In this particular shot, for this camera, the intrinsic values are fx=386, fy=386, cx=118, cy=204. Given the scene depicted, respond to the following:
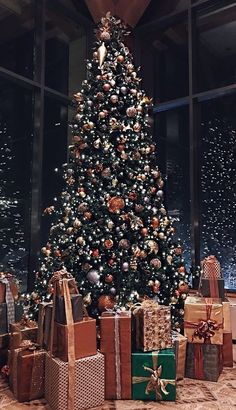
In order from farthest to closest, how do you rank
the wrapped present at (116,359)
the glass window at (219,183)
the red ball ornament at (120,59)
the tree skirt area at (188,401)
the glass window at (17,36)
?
the glass window at (219,183), the glass window at (17,36), the red ball ornament at (120,59), the wrapped present at (116,359), the tree skirt area at (188,401)

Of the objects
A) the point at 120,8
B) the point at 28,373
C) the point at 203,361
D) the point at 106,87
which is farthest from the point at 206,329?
the point at 120,8

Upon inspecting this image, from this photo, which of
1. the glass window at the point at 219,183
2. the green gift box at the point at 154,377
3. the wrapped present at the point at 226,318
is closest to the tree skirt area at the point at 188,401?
the green gift box at the point at 154,377

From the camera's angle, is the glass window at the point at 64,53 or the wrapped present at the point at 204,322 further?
the glass window at the point at 64,53

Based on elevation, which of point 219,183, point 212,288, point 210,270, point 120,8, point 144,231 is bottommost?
point 212,288

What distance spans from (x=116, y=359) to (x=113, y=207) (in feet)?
4.27

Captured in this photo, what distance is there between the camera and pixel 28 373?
2490 millimetres

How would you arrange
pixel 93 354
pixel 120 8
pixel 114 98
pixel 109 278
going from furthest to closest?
1. pixel 120 8
2. pixel 114 98
3. pixel 109 278
4. pixel 93 354

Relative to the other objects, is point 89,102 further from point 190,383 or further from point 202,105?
point 190,383

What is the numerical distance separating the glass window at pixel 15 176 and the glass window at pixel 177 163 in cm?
168

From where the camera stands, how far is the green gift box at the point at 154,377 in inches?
98.5

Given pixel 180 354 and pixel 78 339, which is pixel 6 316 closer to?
pixel 78 339

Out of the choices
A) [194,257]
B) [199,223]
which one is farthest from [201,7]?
[194,257]

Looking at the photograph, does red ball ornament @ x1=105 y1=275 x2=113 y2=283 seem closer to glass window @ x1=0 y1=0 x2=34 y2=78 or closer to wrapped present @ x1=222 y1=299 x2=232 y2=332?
wrapped present @ x1=222 y1=299 x2=232 y2=332

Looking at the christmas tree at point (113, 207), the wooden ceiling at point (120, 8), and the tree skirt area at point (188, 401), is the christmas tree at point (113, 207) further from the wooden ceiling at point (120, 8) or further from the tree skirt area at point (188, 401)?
the wooden ceiling at point (120, 8)
